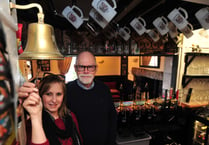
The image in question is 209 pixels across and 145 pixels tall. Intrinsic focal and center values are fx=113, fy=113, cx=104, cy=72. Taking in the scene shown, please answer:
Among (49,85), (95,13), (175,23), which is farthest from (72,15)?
(175,23)

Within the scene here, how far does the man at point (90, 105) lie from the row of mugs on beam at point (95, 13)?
418 mm

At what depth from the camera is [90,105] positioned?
1.46 meters

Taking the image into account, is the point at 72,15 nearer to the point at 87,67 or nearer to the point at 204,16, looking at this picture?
the point at 87,67

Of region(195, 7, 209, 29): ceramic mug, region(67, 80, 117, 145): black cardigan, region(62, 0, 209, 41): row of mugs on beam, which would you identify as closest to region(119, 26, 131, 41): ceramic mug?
region(62, 0, 209, 41): row of mugs on beam

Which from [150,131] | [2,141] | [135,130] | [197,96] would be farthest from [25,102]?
[197,96]

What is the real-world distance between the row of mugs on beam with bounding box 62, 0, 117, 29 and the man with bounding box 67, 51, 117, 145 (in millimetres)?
418

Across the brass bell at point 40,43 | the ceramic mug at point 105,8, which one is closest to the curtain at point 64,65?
the ceramic mug at point 105,8

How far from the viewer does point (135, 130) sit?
226 cm

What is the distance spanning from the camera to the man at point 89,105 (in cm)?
142

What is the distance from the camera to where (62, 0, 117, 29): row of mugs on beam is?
3.85ft

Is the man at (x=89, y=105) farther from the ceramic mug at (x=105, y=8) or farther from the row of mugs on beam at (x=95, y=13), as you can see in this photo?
the ceramic mug at (x=105, y=8)

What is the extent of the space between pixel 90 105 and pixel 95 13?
1197 mm

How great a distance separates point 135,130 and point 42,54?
87.6 inches

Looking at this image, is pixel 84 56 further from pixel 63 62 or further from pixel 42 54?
pixel 63 62
